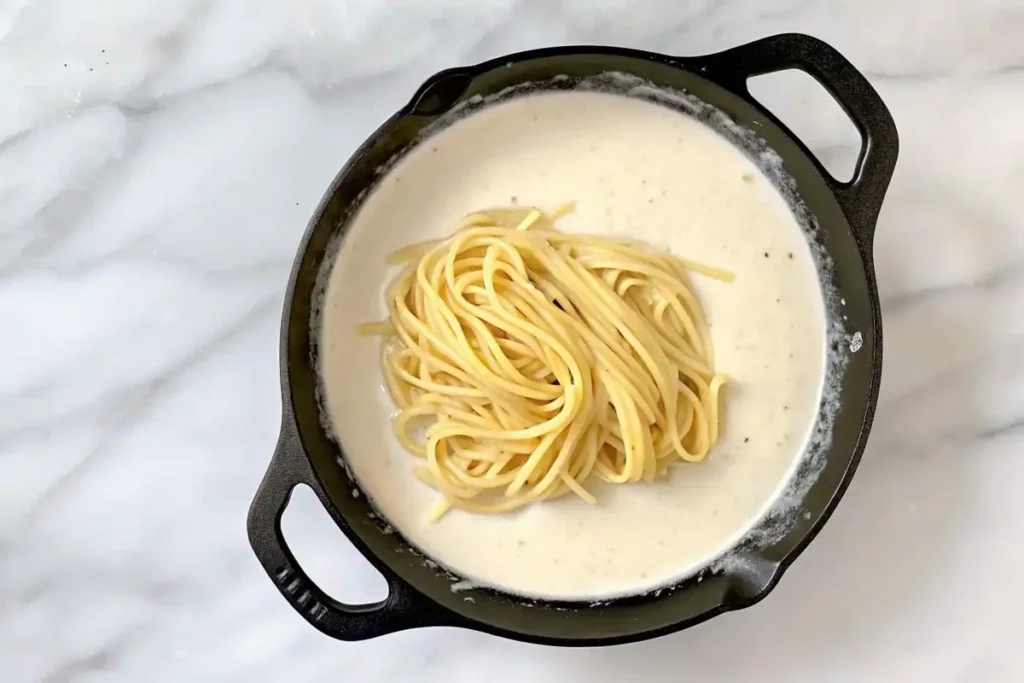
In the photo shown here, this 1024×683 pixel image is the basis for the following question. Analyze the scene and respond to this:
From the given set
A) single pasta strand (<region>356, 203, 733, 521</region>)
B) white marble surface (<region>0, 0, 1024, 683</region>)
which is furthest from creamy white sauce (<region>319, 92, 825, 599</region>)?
white marble surface (<region>0, 0, 1024, 683</region>)

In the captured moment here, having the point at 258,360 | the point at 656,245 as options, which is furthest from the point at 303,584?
the point at 656,245

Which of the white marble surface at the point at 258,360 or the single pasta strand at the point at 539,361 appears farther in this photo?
the white marble surface at the point at 258,360

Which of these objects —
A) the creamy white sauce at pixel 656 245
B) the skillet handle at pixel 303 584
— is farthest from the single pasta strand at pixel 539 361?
the skillet handle at pixel 303 584

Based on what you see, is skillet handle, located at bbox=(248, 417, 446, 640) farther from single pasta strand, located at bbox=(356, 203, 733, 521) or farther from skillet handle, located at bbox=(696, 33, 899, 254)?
skillet handle, located at bbox=(696, 33, 899, 254)

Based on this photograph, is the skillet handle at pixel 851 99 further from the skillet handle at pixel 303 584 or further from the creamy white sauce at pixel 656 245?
the skillet handle at pixel 303 584

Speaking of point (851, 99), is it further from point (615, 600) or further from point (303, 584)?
point (303, 584)

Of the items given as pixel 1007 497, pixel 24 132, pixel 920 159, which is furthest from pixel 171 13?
pixel 1007 497
